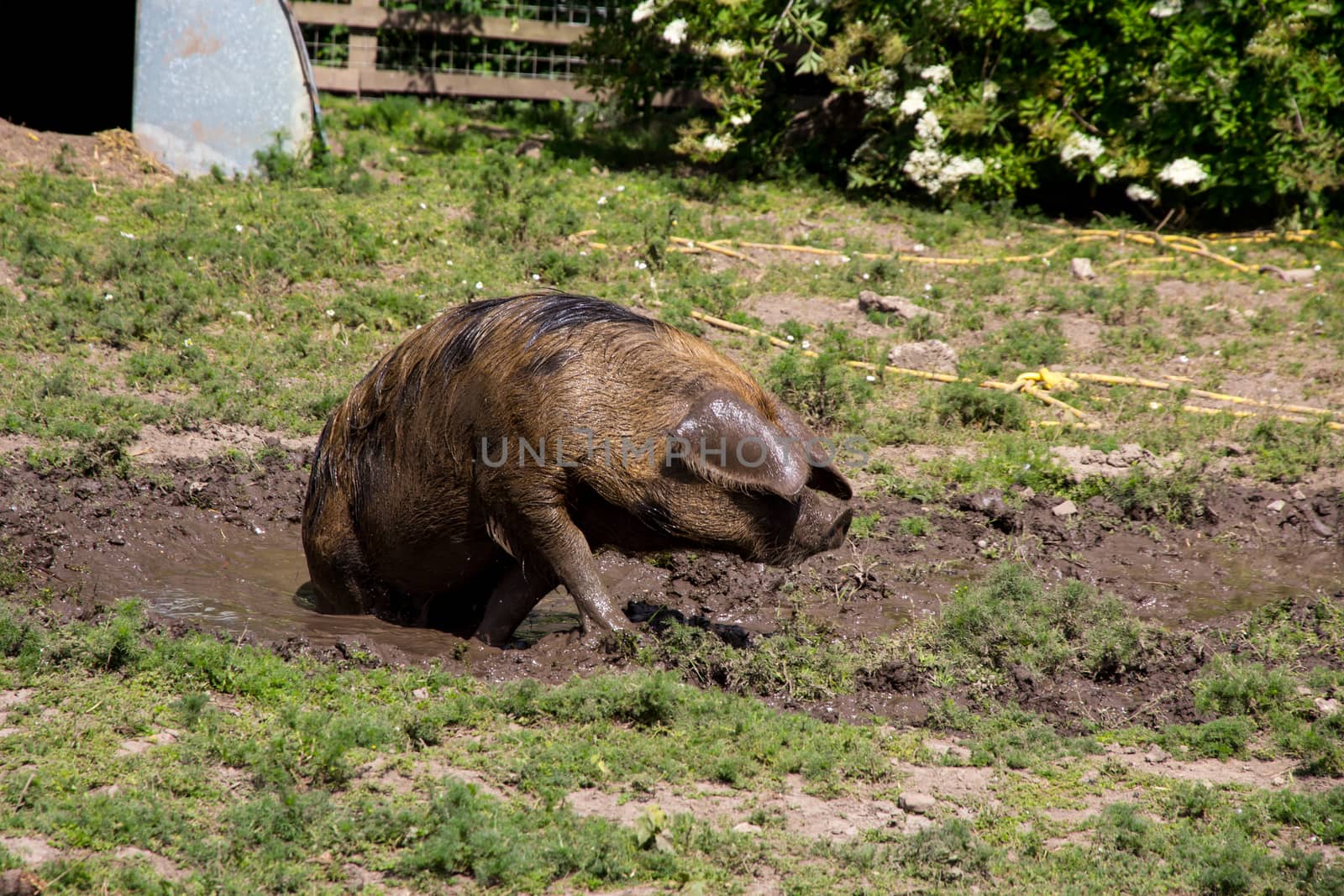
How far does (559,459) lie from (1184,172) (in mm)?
8696

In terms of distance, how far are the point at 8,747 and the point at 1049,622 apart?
4.03m

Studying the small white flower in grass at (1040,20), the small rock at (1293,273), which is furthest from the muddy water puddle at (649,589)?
the small white flower in grass at (1040,20)

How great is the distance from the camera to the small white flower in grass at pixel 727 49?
491 inches

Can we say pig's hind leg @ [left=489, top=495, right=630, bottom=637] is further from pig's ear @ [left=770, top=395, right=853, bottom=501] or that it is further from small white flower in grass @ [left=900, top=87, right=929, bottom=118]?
small white flower in grass @ [left=900, top=87, right=929, bottom=118]

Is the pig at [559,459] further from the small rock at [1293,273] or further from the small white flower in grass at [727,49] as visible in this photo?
the small white flower in grass at [727,49]

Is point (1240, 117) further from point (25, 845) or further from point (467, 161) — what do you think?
point (25, 845)

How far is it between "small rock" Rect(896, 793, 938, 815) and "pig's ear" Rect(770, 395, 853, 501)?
Answer: 1469 mm

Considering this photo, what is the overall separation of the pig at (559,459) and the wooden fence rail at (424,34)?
379 inches

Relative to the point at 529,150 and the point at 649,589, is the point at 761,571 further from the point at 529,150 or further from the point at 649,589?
the point at 529,150

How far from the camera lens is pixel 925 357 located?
30.9 ft

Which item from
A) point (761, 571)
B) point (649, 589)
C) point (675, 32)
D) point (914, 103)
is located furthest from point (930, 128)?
point (649, 589)

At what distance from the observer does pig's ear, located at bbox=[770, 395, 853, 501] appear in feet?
17.8

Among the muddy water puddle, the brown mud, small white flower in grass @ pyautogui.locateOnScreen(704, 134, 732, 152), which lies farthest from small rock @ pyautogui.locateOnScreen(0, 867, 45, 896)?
small white flower in grass @ pyautogui.locateOnScreen(704, 134, 732, 152)

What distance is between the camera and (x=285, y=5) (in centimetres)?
1140
